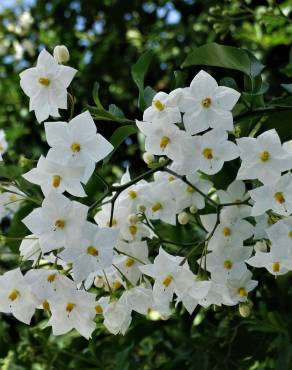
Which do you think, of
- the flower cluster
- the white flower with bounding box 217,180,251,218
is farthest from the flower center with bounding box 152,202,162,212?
the white flower with bounding box 217,180,251,218

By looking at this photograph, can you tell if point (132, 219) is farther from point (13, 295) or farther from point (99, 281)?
point (13, 295)

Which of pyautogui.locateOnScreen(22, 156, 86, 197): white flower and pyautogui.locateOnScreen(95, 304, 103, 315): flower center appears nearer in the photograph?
pyautogui.locateOnScreen(22, 156, 86, 197): white flower

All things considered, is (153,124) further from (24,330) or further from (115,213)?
(24,330)

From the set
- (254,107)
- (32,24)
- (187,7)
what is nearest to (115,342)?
(254,107)

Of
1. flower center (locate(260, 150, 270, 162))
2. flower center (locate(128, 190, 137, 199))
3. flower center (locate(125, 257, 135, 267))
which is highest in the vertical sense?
flower center (locate(260, 150, 270, 162))

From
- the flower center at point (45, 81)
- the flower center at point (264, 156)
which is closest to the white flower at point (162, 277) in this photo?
the flower center at point (264, 156)

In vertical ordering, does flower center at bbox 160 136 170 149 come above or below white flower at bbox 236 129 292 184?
above

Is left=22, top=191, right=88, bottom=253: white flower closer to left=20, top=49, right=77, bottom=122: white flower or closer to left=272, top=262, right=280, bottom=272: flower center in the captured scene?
left=20, top=49, right=77, bottom=122: white flower

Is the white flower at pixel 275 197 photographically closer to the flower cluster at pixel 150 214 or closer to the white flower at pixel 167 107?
the flower cluster at pixel 150 214
